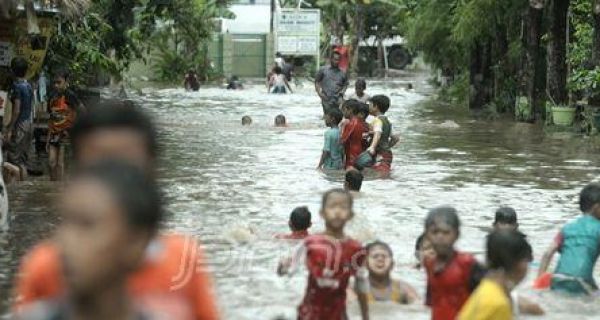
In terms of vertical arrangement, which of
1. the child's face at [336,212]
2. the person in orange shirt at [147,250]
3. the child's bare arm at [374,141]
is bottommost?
the child's bare arm at [374,141]

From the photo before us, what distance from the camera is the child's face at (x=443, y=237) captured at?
18.6ft

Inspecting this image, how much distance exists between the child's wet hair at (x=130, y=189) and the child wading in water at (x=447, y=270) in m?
3.43

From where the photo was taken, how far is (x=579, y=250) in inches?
315

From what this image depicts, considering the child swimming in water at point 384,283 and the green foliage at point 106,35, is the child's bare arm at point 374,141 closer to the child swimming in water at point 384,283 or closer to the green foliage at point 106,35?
the green foliage at point 106,35

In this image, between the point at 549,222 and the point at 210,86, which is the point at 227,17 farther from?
the point at 549,222

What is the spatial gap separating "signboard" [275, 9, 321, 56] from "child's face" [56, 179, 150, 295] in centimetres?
4734

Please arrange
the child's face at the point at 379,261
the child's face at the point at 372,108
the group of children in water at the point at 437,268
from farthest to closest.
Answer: the child's face at the point at 372,108 < the child's face at the point at 379,261 < the group of children in water at the point at 437,268

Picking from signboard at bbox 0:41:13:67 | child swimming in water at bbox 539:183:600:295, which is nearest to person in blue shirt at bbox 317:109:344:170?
signboard at bbox 0:41:13:67

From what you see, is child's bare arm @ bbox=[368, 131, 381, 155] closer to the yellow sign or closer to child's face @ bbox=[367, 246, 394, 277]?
the yellow sign

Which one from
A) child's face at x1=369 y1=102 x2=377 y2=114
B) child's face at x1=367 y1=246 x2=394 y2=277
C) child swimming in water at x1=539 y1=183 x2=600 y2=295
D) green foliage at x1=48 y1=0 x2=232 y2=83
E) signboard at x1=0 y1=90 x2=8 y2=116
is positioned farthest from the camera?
green foliage at x1=48 y1=0 x2=232 y2=83

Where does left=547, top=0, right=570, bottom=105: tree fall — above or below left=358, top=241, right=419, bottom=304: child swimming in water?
above

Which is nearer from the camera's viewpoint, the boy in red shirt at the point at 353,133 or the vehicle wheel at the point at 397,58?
the boy in red shirt at the point at 353,133

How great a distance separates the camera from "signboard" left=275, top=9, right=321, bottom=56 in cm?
4938

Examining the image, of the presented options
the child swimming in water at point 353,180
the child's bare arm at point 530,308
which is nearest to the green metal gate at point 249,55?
the child swimming in water at point 353,180
